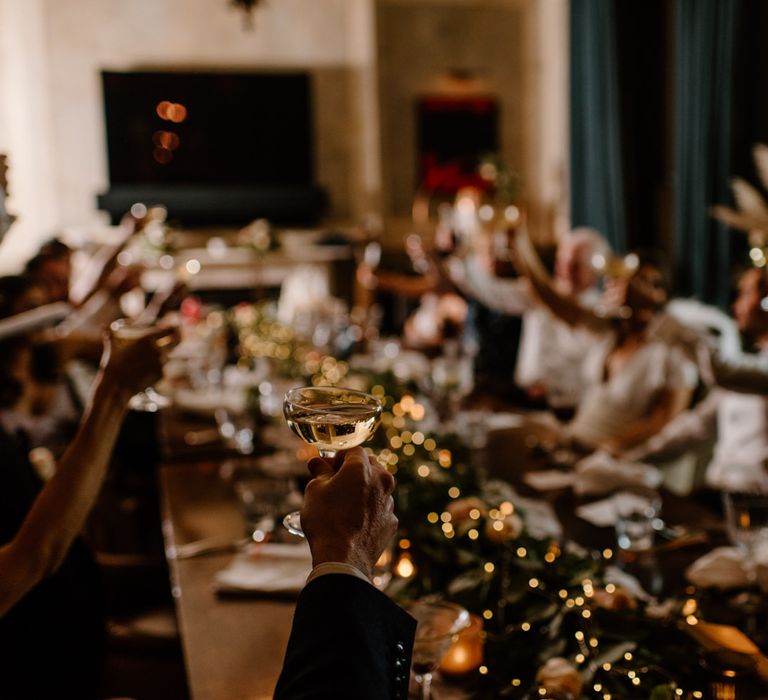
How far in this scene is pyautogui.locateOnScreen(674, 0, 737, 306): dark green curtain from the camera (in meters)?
4.46

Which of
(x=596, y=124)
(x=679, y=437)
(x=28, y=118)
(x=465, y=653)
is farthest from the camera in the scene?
(x=28, y=118)

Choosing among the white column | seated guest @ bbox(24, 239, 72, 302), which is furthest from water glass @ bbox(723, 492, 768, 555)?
the white column

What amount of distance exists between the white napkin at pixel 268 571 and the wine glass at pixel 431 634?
13.9 inches

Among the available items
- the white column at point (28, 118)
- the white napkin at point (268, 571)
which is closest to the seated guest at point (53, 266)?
the white napkin at point (268, 571)

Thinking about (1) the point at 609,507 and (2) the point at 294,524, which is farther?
(1) the point at 609,507

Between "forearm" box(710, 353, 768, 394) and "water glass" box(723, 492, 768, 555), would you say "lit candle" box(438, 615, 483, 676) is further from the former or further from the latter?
"forearm" box(710, 353, 768, 394)

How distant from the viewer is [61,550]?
116 centimetres

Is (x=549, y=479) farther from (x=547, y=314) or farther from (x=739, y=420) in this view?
(x=547, y=314)

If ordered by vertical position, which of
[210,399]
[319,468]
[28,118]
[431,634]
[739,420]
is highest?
[28,118]

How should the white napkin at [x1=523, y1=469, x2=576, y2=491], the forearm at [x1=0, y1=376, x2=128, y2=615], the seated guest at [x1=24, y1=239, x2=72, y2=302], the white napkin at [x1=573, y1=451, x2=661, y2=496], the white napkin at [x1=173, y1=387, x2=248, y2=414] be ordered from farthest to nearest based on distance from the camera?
the seated guest at [x1=24, y1=239, x2=72, y2=302] → the white napkin at [x1=173, y1=387, x2=248, y2=414] → the white napkin at [x1=523, y1=469, x2=576, y2=491] → the white napkin at [x1=573, y1=451, x2=661, y2=496] → the forearm at [x1=0, y1=376, x2=128, y2=615]

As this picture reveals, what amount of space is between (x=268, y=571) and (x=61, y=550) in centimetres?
42

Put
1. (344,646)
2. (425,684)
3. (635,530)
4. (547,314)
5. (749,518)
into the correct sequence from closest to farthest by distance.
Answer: (344,646) → (425,684) → (749,518) → (635,530) → (547,314)

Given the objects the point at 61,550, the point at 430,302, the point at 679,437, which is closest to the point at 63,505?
the point at 61,550

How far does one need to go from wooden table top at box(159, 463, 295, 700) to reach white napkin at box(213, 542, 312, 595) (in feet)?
0.07
